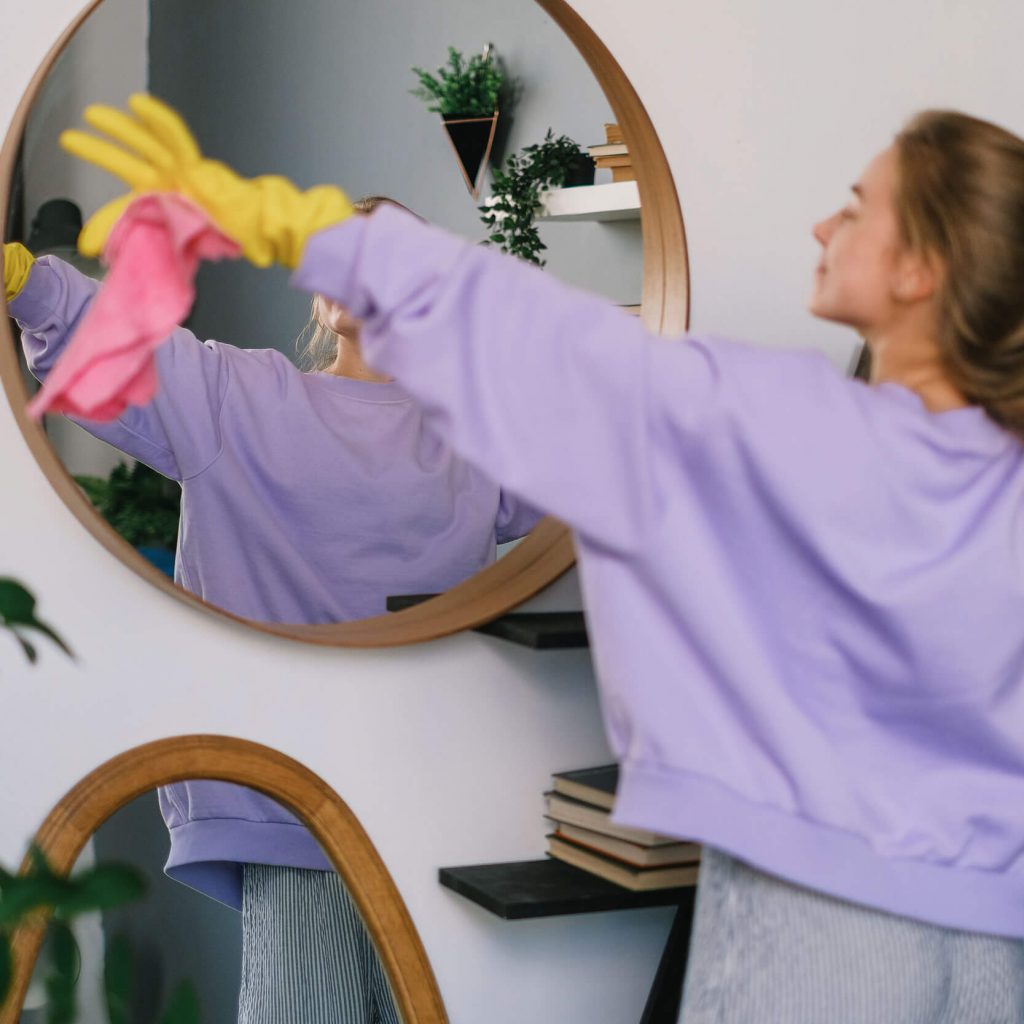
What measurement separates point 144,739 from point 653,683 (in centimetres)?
53

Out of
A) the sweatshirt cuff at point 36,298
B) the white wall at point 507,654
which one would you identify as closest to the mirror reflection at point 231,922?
the white wall at point 507,654

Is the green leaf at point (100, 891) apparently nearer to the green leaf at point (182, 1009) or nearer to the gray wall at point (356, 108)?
the green leaf at point (182, 1009)

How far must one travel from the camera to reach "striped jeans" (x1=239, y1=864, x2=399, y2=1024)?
4.21 ft

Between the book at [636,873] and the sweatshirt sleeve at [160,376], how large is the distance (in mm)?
548

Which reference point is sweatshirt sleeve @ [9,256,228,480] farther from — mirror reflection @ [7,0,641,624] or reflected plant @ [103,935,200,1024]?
reflected plant @ [103,935,200,1024]

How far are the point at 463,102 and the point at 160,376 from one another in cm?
47

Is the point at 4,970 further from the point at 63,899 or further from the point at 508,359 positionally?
the point at 508,359

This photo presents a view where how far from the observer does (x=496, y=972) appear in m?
1.29

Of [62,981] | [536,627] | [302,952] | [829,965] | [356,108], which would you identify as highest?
[356,108]

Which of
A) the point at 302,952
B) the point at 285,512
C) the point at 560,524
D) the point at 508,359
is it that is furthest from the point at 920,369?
the point at 302,952

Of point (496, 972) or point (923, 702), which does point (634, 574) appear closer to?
point (923, 702)

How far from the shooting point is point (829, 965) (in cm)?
88

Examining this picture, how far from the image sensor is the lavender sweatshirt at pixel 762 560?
754 millimetres

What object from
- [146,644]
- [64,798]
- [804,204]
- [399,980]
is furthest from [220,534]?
[804,204]
